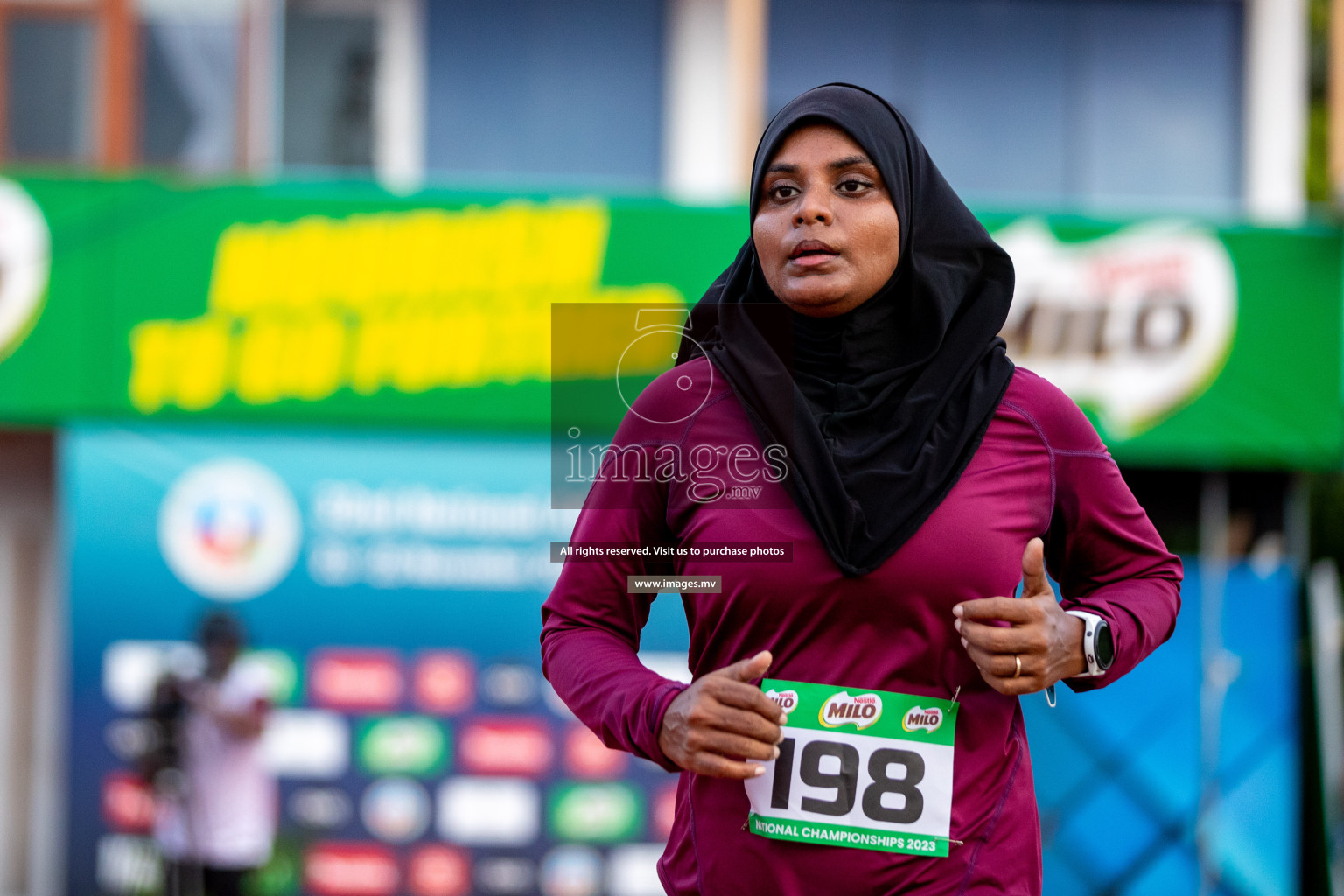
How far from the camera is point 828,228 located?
1.88m

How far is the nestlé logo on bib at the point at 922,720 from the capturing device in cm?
182

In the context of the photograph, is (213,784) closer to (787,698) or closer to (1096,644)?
(787,698)

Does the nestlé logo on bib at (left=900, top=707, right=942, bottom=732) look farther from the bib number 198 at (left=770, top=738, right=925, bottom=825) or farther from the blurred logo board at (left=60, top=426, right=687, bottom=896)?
the blurred logo board at (left=60, top=426, right=687, bottom=896)

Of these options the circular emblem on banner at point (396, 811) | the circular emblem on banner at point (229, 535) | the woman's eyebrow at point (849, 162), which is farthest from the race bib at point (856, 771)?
the circular emblem on banner at point (229, 535)

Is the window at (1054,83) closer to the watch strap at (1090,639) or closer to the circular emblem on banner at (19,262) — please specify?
the circular emblem on banner at (19,262)

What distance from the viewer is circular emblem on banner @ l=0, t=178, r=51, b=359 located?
765cm

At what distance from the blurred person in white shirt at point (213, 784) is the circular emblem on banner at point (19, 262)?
226cm

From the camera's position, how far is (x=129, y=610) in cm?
750

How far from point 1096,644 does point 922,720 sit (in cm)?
25

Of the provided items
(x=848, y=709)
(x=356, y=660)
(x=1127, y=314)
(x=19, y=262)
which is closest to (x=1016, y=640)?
(x=848, y=709)

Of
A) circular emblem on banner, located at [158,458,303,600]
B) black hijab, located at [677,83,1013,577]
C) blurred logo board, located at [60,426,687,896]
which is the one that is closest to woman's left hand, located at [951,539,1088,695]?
black hijab, located at [677,83,1013,577]

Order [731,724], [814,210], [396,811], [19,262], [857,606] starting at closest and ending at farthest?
[731,724], [857,606], [814,210], [396,811], [19,262]

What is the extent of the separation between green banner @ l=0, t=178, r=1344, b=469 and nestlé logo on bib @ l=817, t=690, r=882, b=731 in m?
5.94

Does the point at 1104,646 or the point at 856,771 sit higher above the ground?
the point at 1104,646
